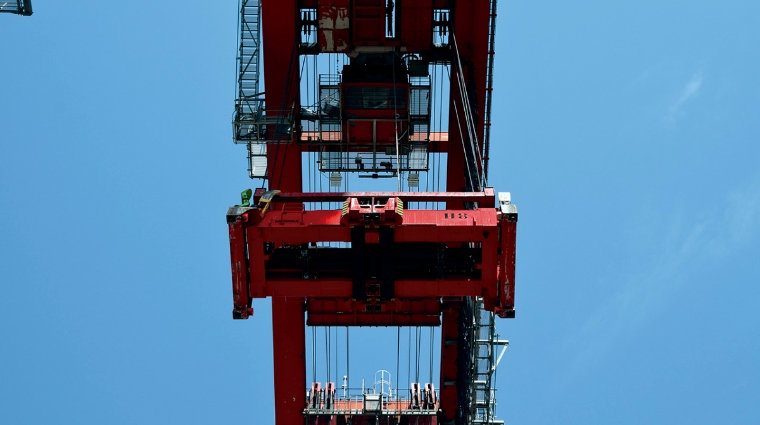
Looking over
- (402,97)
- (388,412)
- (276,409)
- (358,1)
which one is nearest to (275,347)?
(276,409)

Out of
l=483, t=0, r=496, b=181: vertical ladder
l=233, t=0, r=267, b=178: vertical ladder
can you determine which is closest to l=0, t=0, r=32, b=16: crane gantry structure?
l=233, t=0, r=267, b=178: vertical ladder

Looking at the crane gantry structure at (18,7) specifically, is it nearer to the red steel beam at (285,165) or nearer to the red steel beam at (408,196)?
the red steel beam at (285,165)

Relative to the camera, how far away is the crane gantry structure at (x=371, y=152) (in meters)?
22.8

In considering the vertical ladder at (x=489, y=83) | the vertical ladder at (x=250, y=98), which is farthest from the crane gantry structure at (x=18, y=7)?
the vertical ladder at (x=489, y=83)

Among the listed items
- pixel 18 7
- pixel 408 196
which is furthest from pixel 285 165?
pixel 18 7

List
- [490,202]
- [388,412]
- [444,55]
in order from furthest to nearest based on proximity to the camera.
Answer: [388,412], [444,55], [490,202]

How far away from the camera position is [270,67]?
27.6 metres

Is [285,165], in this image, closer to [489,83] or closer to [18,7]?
[489,83]

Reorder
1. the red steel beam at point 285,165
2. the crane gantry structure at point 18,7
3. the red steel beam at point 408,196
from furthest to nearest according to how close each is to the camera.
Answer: the red steel beam at point 285,165 → the crane gantry structure at point 18,7 → the red steel beam at point 408,196

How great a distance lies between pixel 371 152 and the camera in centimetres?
2928

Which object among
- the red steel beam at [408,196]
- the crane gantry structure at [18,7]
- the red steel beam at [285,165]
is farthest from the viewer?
the red steel beam at [285,165]

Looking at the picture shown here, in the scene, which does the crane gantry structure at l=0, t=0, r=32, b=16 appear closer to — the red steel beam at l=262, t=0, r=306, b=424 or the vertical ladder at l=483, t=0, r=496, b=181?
the red steel beam at l=262, t=0, r=306, b=424

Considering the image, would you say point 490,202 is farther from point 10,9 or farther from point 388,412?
point 10,9

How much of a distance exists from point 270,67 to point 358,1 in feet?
8.98
